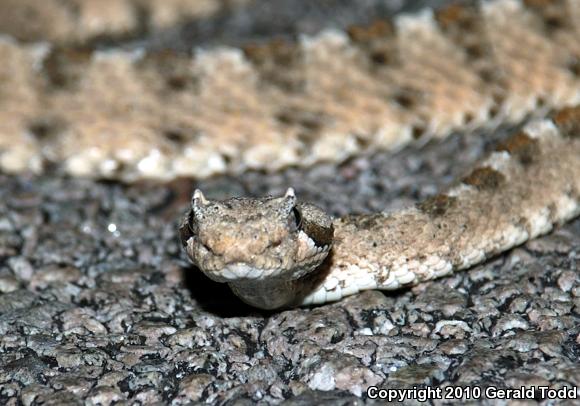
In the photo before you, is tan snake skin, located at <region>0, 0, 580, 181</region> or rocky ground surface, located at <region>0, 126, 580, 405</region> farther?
tan snake skin, located at <region>0, 0, 580, 181</region>

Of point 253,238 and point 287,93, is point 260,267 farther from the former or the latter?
point 287,93

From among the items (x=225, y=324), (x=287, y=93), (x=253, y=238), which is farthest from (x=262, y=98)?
(x=253, y=238)

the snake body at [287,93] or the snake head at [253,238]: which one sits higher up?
the snake head at [253,238]

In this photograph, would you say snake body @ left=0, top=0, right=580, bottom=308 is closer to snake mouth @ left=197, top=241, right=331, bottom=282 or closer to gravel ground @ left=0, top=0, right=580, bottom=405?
gravel ground @ left=0, top=0, right=580, bottom=405

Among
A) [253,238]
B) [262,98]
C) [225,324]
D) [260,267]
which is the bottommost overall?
[225,324]

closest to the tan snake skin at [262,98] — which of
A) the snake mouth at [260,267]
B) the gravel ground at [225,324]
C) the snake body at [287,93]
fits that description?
the snake body at [287,93]

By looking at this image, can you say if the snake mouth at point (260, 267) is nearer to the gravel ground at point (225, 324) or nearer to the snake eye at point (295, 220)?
the snake eye at point (295, 220)

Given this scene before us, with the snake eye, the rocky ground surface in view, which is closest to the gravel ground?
the rocky ground surface
